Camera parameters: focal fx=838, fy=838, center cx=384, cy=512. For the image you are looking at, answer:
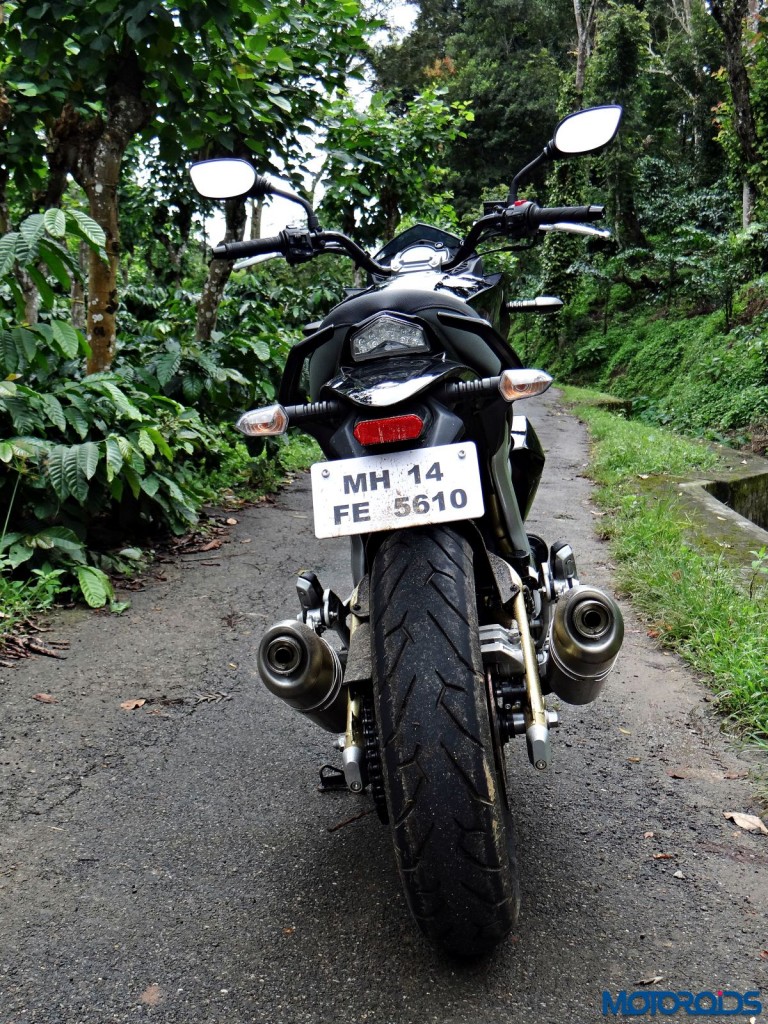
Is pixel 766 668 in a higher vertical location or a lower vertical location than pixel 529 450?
lower

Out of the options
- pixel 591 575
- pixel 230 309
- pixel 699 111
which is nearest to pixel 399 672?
pixel 591 575

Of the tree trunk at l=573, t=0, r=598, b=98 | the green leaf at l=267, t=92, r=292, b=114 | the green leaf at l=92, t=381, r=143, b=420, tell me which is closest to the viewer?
the green leaf at l=92, t=381, r=143, b=420

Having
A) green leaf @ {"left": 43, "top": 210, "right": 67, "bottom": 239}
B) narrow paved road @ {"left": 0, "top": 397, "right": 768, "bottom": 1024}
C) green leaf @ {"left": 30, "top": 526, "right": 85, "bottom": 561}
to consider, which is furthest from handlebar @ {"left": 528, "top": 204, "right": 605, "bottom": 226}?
green leaf @ {"left": 30, "top": 526, "right": 85, "bottom": 561}

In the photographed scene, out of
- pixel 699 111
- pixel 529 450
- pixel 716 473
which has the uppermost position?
pixel 699 111

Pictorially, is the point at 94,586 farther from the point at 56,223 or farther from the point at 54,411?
the point at 56,223

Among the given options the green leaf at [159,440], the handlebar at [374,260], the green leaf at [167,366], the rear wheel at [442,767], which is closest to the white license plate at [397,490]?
the rear wheel at [442,767]

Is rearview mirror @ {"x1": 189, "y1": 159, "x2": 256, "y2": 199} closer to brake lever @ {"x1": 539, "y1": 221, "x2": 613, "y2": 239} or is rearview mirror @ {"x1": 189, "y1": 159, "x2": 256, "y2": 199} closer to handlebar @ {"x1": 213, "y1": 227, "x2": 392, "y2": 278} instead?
handlebar @ {"x1": 213, "y1": 227, "x2": 392, "y2": 278}

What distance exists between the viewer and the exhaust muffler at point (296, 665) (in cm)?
205

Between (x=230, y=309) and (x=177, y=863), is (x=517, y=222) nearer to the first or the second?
(x=177, y=863)

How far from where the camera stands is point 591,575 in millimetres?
4871

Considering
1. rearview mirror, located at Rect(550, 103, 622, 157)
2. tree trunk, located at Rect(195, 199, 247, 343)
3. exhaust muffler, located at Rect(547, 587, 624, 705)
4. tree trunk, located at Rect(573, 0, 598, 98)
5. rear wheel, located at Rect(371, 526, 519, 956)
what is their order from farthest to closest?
1. tree trunk, located at Rect(573, 0, 598, 98)
2. tree trunk, located at Rect(195, 199, 247, 343)
3. rearview mirror, located at Rect(550, 103, 622, 157)
4. exhaust muffler, located at Rect(547, 587, 624, 705)
5. rear wheel, located at Rect(371, 526, 519, 956)

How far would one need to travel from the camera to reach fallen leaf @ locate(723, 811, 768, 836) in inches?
93.0

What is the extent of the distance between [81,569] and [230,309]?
16.3 ft

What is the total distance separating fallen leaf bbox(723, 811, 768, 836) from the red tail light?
59.5 inches
